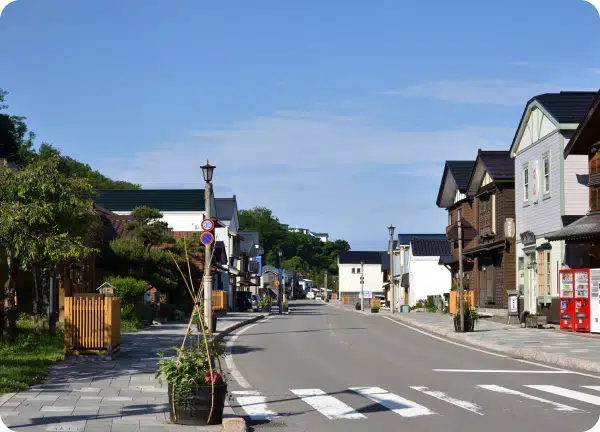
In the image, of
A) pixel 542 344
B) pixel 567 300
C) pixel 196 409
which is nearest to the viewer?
pixel 196 409

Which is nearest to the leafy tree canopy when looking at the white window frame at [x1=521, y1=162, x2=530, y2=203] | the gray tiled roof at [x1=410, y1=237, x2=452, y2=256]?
the gray tiled roof at [x1=410, y1=237, x2=452, y2=256]

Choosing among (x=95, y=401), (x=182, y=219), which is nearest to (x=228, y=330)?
(x=95, y=401)

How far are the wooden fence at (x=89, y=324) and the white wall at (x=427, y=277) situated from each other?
198ft

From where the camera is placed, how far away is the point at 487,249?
43719 mm

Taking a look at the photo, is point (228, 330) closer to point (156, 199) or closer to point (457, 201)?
point (457, 201)

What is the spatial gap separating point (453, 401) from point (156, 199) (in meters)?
63.0

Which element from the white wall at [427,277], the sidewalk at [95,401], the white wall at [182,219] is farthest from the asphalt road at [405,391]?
the white wall at [427,277]

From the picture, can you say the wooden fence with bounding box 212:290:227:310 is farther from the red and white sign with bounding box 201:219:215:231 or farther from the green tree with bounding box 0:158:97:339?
the green tree with bounding box 0:158:97:339

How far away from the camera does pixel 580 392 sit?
13297 millimetres

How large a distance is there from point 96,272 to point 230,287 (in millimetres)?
38551

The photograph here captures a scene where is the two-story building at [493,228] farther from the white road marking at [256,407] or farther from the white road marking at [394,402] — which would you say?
the white road marking at [256,407]

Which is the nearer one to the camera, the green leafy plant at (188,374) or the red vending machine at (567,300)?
the green leafy plant at (188,374)

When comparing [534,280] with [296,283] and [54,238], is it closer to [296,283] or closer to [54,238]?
[54,238]

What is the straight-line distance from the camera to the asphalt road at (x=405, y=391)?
34.2ft
